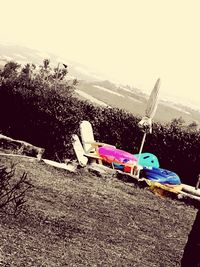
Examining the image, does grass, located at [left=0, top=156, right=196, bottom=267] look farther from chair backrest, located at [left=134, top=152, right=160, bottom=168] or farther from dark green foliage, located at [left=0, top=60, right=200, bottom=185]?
dark green foliage, located at [left=0, top=60, right=200, bottom=185]

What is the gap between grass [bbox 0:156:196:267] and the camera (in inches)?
229

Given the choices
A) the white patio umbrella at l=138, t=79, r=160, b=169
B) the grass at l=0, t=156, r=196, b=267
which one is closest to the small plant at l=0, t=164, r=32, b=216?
the grass at l=0, t=156, r=196, b=267

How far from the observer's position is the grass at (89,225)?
580 centimetres

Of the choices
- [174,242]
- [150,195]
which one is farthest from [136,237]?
[150,195]

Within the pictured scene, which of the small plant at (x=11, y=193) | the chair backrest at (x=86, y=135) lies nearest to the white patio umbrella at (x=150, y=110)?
the chair backrest at (x=86, y=135)

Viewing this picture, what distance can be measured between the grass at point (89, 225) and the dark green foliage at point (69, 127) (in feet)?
8.49

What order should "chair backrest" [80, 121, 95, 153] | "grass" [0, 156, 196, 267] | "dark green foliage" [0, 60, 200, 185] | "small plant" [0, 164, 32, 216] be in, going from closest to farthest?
1. "small plant" [0, 164, 32, 216]
2. "grass" [0, 156, 196, 267]
3. "chair backrest" [80, 121, 95, 153]
4. "dark green foliage" [0, 60, 200, 185]

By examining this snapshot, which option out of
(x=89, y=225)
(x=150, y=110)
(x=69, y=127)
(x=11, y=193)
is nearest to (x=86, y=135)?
(x=69, y=127)

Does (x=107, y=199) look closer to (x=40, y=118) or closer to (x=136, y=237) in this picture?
(x=136, y=237)

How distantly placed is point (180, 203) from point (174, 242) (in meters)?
3.44

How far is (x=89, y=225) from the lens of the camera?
7320mm

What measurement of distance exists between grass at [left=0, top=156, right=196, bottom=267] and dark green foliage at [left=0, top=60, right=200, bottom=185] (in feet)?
8.49

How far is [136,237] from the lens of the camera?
7344 millimetres

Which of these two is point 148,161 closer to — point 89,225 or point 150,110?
point 150,110
